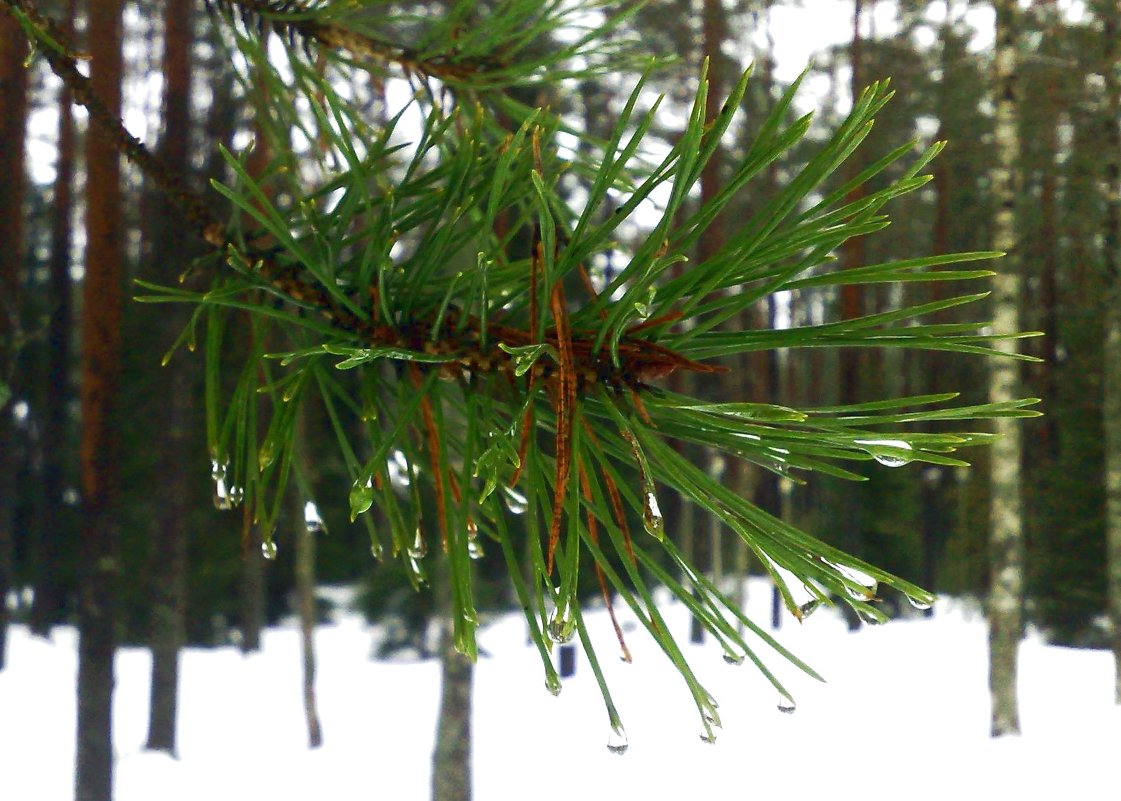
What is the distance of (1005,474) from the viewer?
22.4ft

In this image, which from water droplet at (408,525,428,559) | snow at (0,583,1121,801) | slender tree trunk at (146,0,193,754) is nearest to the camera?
water droplet at (408,525,428,559)

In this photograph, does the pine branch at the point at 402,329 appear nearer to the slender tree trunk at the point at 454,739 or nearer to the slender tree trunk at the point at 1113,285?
the slender tree trunk at the point at 454,739

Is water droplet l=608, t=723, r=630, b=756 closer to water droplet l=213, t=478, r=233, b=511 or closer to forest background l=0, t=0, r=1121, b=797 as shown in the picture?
water droplet l=213, t=478, r=233, b=511

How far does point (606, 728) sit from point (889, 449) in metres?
4.01

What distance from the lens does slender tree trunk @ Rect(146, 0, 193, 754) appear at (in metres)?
6.71

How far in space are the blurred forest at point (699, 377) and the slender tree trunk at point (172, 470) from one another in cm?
2

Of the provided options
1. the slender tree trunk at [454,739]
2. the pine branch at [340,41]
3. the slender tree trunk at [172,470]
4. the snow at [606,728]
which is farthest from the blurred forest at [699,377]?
the pine branch at [340,41]

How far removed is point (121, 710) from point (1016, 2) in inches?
362

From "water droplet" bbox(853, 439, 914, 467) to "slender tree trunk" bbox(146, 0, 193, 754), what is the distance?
649 centimetres

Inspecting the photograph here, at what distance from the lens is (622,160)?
2.35 ft

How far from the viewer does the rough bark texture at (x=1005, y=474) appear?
672 cm

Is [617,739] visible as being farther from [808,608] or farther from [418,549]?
[418,549]

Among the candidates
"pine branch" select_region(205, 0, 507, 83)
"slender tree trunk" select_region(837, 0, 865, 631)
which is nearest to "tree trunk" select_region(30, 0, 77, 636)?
"slender tree trunk" select_region(837, 0, 865, 631)

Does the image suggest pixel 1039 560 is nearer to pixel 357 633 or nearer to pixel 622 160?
pixel 357 633
